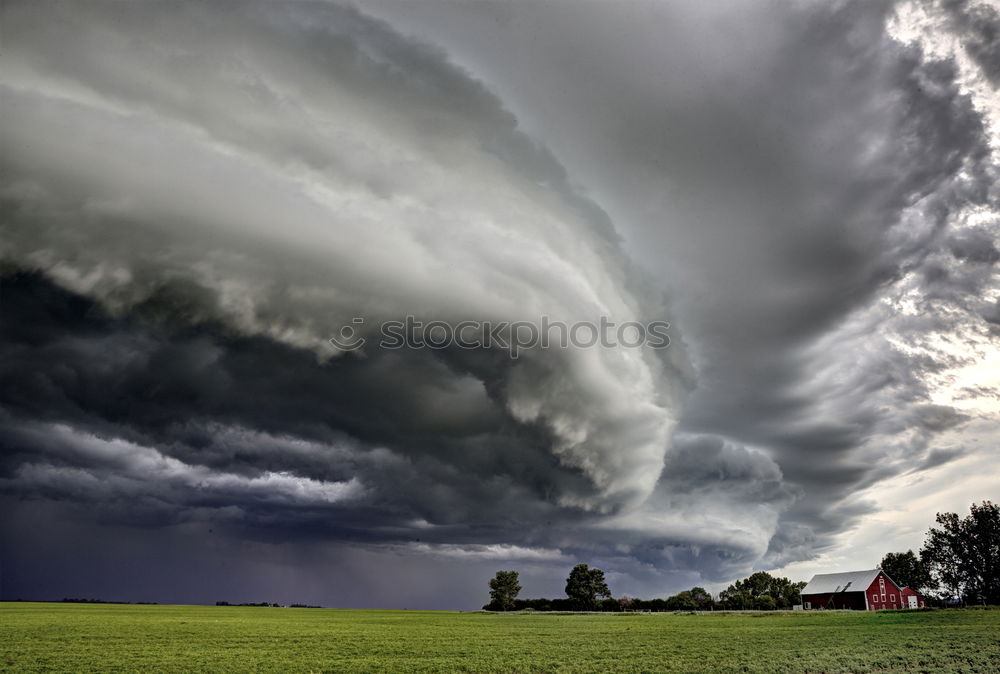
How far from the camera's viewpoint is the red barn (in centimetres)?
14475

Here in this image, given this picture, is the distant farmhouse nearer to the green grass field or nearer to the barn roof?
the barn roof

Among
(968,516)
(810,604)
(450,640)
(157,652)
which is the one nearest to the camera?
(157,652)

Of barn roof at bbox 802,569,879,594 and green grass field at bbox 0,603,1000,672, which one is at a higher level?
barn roof at bbox 802,569,879,594

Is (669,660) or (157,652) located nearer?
(669,660)

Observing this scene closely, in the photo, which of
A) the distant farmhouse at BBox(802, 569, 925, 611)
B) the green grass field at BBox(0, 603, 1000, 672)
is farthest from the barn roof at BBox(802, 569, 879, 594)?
the green grass field at BBox(0, 603, 1000, 672)

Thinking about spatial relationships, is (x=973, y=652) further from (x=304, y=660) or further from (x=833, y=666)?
(x=304, y=660)

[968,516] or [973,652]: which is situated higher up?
[968,516]

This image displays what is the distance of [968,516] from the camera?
143 metres

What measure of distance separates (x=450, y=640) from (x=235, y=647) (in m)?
18.5

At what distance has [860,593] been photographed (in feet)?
478

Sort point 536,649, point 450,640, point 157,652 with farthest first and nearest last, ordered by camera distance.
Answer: point 450,640, point 536,649, point 157,652

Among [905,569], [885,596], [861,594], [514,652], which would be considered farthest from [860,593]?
[514,652]

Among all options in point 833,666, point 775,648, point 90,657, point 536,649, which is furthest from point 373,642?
point 833,666

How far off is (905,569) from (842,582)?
1742 inches
